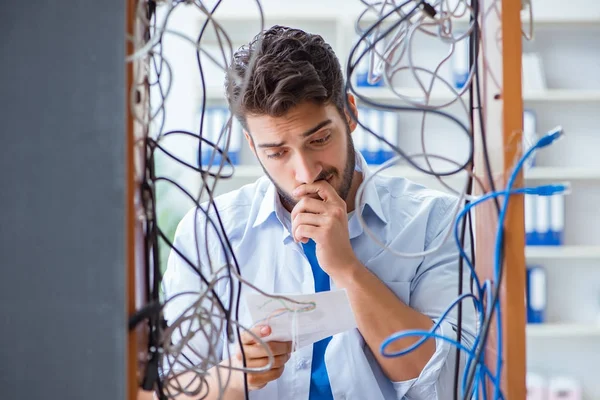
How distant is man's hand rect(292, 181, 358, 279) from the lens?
4.12 ft

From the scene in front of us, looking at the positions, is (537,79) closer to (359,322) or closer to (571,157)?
(571,157)

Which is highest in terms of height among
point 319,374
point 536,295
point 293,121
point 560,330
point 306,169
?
point 293,121

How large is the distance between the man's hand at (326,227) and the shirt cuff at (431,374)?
224 mm

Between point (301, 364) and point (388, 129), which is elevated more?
point (388, 129)

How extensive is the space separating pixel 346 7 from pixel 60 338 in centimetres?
297

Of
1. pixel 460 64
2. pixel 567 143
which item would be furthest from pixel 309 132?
pixel 567 143

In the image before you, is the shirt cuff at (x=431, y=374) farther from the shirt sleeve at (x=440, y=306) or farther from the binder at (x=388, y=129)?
the binder at (x=388, y=129)

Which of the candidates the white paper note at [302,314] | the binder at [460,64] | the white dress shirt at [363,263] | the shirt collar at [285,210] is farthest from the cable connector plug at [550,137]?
the binder at [460,64]

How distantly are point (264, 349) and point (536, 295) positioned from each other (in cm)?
233

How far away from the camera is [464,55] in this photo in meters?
2.98

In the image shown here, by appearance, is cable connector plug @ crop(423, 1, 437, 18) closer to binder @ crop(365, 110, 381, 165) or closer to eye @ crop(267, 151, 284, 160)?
eye @ crop(267, 151, 284, 160)

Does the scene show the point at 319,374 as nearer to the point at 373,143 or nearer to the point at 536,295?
the point at 373,143

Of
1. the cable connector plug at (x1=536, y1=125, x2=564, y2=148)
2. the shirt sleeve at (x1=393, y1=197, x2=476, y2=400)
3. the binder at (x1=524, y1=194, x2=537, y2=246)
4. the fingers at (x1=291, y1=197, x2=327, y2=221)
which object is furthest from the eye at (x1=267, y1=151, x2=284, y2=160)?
the binder at (x1=524, y1=194, x2=537, y2=246)

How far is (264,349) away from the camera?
110 cm
